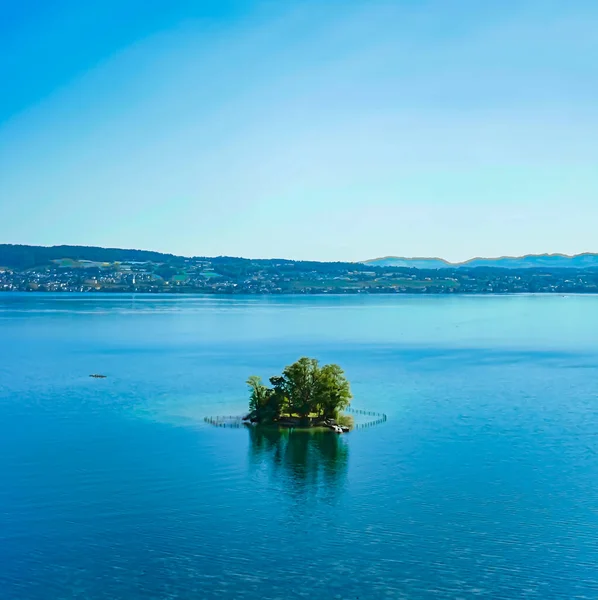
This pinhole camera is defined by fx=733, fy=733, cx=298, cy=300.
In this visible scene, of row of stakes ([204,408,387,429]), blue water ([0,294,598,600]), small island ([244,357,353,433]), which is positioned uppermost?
small island ([244,357,353,433])

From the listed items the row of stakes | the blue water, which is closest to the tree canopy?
the row of stakes

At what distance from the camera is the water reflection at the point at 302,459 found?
39844 millimetres

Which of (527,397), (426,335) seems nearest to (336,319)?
(426,335)

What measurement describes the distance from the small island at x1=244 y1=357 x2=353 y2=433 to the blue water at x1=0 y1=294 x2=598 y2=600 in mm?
1891

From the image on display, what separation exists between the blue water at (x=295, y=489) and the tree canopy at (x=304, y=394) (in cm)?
236

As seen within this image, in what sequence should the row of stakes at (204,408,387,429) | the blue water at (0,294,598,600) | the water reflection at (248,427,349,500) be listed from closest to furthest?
the blue water at (0,294,598,600) → the water reflection at (248,427,349,500) → the row of stakes at (204,408,387,429)

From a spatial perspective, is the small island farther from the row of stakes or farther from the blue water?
the blue water

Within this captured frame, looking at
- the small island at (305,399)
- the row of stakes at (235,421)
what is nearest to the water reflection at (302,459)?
the small island at (305,399)

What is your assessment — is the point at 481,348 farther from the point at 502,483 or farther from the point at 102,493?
the point at 102,493

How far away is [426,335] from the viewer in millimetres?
125250

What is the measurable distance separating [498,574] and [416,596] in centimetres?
404

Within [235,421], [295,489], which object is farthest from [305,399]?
[295,489]

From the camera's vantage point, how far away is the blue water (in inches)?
1139

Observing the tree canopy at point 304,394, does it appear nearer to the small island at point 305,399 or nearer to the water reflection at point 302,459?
the small island at point 305,399
